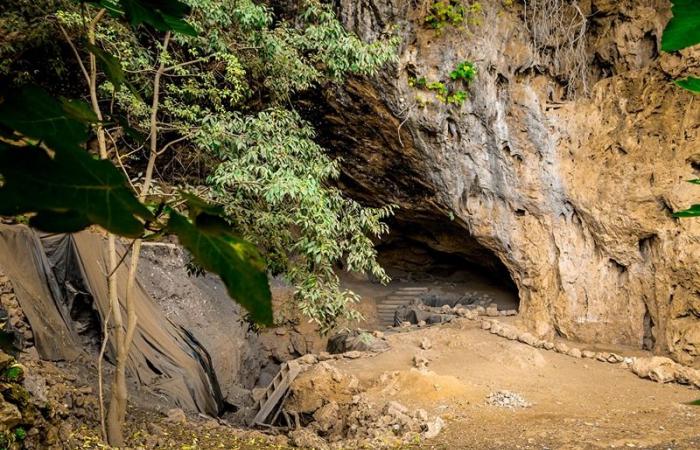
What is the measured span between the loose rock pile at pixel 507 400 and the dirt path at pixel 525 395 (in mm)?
70

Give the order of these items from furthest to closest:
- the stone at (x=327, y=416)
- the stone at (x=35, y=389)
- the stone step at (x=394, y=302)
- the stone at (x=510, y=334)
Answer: the stone step at (x=394, y=302), the stone at (x=510, y=334), the stone at (x=327, y=416), the stone at (x=35, y=389)

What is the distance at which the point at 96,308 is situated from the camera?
5.39 meters

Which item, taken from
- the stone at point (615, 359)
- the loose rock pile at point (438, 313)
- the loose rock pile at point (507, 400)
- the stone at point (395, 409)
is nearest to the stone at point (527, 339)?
the stone at point (615, 359)

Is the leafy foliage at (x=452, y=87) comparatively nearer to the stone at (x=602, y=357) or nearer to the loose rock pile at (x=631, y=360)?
the loose rock pile at (x=631, y=360)

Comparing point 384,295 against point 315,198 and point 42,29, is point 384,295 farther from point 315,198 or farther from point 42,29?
point 42,29

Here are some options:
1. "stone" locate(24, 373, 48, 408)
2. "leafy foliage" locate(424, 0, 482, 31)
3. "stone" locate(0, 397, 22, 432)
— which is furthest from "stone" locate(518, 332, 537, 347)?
"stone" locate(0, 397, 22, 432)

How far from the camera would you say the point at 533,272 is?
8594 mm

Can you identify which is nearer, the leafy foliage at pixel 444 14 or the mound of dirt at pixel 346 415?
the mound of dirt at pixel 346 415

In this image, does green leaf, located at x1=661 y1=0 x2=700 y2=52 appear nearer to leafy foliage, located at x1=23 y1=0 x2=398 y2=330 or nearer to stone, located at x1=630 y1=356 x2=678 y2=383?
leafy foliage, located at x1=23 y1=0 x2=398 y2=330

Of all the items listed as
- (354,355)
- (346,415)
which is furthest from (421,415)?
(354,355)

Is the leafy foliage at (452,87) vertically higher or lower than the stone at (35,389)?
higher

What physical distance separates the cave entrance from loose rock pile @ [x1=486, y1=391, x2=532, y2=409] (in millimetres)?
4844

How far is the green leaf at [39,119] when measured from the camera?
287mm

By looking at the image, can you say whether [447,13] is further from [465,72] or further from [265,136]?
[265,136]
